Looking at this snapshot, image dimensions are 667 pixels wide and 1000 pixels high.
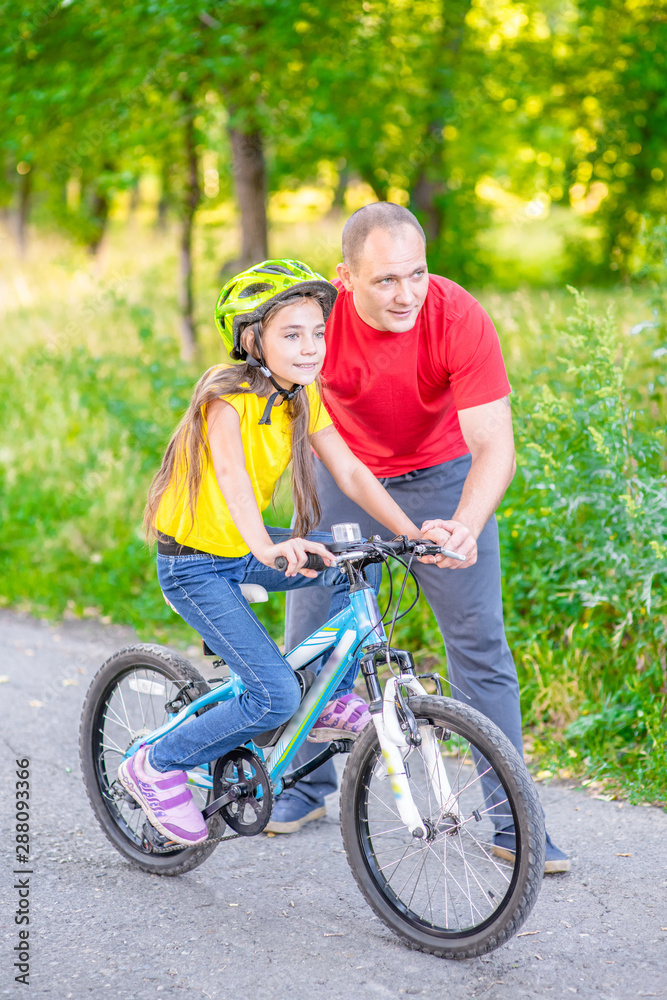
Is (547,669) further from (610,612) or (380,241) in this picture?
(380,241)

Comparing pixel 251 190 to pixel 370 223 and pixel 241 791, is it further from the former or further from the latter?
pixel 241 791

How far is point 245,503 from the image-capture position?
2.73 metres

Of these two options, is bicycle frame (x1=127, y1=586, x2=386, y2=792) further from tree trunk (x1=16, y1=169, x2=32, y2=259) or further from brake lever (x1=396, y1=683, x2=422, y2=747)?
tree trunk (x1=16, y1=169, x2=32, y2=259)

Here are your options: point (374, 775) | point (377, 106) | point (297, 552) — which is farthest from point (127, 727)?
point (377, 106)

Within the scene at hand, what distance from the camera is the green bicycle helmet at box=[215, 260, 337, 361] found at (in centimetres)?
275

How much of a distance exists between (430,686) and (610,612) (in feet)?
3.12

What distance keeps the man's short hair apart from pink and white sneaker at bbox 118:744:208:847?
173 centimetres

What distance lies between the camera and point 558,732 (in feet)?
13.6

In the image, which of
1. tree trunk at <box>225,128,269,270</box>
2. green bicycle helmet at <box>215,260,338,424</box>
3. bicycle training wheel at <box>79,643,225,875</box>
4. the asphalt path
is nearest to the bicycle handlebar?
green bicycle helmet at <box>215,260,338,424</box>

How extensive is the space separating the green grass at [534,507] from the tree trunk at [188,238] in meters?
0.22

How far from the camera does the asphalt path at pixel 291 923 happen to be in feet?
8.55

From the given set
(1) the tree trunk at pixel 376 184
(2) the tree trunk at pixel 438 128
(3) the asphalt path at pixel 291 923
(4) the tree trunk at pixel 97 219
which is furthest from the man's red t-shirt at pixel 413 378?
(4) the tree trunk at pixel 97 219

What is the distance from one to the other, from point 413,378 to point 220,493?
32.0 inches

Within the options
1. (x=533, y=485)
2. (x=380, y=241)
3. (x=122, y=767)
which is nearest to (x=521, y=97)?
(x=533, y=485)
